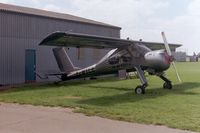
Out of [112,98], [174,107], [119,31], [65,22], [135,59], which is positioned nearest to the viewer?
[174,107]

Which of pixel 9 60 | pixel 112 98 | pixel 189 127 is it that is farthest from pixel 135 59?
pixel 189 127

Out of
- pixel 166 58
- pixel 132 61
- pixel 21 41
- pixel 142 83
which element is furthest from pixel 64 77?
pixel 166 58

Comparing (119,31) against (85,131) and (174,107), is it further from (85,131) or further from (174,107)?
(85,131)

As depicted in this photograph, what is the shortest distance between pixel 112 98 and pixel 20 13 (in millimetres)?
12036

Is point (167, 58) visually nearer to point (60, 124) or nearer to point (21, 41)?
point (60, 124)

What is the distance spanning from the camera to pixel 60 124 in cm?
1008

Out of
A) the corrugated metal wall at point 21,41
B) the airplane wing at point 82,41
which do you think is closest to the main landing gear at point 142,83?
the airplane wing at point 82,41

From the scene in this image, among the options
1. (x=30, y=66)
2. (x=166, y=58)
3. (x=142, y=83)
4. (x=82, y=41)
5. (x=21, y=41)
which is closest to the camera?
(x=142, y=83)

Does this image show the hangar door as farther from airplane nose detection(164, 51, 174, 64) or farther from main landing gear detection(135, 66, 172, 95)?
airplane nose detection(164, 51, 174, 64)

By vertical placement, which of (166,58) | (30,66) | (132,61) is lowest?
(30,66)

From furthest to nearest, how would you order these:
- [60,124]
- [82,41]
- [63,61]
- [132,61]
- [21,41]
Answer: [21,41]
[63,61]
[132,61]
[82,41]
[60,124]

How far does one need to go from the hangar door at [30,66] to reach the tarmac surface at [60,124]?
1372 centimetres

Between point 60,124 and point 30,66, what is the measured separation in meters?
16.4

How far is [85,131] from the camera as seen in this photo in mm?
9242
